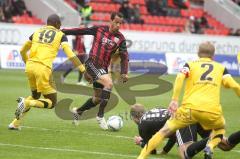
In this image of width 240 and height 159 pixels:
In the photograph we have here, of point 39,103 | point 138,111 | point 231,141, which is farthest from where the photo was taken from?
point 39,103

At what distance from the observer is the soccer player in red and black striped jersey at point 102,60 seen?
14.3 meters

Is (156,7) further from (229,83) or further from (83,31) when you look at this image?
(229,83)

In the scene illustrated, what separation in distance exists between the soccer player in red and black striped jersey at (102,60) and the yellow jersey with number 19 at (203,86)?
459 cm

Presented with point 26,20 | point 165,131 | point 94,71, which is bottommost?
point 26,20

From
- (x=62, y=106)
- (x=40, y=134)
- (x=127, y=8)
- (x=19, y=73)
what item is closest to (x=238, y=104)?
(x=62, y=106)

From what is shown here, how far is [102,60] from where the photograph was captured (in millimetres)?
14398

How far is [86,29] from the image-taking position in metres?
14.4

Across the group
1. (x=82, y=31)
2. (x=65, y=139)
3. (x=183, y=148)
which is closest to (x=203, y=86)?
(x=183, y=148)

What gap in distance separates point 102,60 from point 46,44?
5.50ft

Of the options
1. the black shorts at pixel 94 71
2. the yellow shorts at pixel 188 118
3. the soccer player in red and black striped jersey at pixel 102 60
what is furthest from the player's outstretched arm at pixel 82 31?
the yellow shorts at pixel 188 118

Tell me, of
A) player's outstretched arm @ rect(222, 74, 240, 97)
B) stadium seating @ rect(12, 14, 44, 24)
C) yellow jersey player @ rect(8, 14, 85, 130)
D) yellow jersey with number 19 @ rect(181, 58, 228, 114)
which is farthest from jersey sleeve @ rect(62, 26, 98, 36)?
stadium seating @ rect(12, 14, 44, 24)

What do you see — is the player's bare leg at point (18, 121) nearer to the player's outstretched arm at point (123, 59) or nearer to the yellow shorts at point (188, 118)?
the player's outstretched arm at point (123, 59)

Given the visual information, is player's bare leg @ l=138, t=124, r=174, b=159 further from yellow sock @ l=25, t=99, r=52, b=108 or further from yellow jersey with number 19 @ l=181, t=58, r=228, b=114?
yellow sock @ l=25, t=99, r=52, b=108

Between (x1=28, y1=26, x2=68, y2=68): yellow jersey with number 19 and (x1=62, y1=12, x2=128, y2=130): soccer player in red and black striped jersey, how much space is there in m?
1.11
